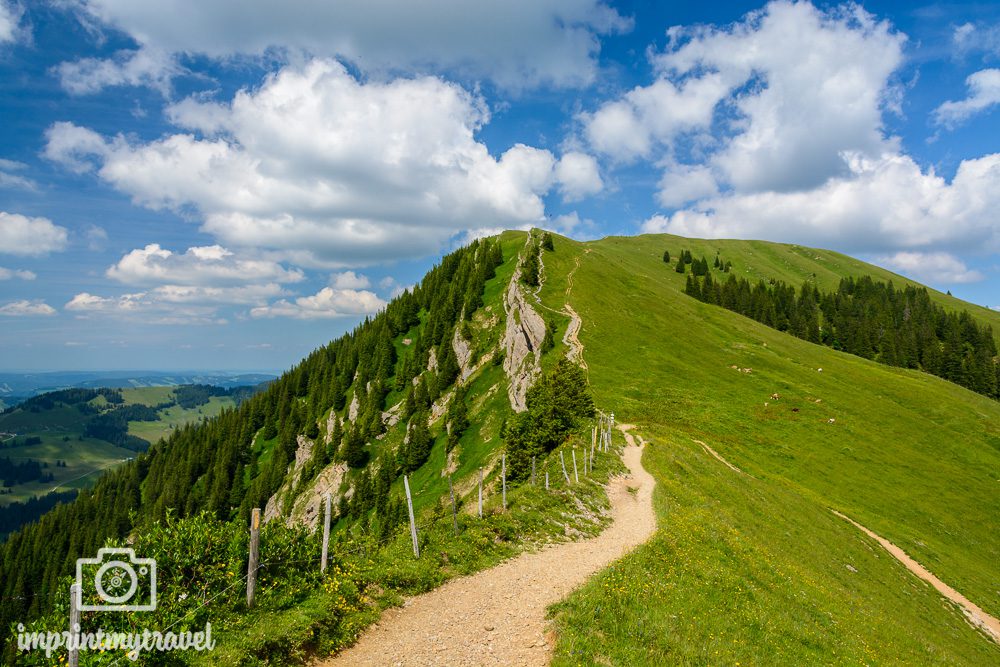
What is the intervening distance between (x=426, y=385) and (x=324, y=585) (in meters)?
91.4

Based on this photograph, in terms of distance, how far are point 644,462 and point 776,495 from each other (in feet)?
45.3

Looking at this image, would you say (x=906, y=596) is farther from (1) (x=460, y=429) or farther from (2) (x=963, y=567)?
(1) (x=460, y=429)

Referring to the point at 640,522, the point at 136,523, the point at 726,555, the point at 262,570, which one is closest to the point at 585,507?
the point at 640,522

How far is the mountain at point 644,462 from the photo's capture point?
15820 mm

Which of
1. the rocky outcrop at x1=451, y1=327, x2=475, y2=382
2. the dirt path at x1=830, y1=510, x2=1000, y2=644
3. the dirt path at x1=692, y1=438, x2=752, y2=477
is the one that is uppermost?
the rocky outcrop at x1=451, y1=327, x2=475, y2=382

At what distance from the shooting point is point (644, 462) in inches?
1639

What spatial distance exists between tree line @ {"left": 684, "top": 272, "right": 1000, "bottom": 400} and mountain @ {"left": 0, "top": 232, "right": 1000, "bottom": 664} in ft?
3.73

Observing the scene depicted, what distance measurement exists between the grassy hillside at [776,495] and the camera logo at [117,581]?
11.5 metres

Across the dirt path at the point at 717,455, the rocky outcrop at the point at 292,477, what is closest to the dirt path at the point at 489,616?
the dirt path at the point at 717,455

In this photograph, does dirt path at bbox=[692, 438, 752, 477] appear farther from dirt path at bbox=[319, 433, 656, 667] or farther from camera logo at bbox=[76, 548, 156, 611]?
camera logo at bbox=[76, 548, 156, 611]

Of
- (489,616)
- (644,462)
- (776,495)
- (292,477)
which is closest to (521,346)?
(644,462)

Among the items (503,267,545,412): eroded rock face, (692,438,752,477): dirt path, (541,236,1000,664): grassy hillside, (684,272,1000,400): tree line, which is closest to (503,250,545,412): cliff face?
(503,267,545,412): eroded rock face

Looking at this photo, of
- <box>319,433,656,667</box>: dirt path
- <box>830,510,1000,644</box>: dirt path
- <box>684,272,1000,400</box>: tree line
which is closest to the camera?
<box>319,433,656,667</box>: dirt path

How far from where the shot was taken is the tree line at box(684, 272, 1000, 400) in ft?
492
